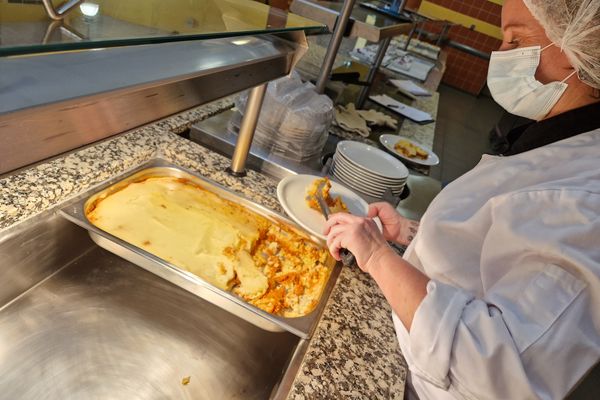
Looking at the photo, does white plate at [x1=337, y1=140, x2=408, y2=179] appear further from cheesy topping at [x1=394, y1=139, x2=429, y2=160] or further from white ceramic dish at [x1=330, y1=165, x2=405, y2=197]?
cheesy topping at [x1=394, y1=139, x2=429, y2=160]

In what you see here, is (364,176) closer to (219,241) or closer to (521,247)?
(219,241)

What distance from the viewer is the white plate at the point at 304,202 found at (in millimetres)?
1334

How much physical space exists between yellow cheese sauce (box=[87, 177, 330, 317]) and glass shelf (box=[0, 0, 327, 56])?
0.61m

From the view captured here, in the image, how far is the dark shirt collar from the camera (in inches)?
36.3

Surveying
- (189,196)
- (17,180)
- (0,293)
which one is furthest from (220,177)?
(0,293)

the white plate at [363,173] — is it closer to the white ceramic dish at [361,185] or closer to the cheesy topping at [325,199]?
the white ceramic dish at [361,185]

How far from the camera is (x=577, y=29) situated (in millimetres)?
843

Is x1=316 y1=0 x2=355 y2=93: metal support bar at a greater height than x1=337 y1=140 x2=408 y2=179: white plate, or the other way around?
x1=316 y1=0 x2=355 y2=93: metal support bar

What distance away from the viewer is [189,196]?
53.4 inches

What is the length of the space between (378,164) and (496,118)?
821 cm

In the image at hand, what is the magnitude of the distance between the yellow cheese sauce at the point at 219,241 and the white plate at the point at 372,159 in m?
0.63

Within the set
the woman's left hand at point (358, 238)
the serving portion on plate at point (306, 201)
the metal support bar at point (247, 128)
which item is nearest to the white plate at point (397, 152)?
the serving portion on plate at point (306, 201)

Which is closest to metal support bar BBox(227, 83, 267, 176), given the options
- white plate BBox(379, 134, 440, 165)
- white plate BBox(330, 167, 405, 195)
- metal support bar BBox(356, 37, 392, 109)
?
white plate BBox(330, 167, 405, 195)

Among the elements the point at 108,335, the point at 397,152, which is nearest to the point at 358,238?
the point at 108,335
